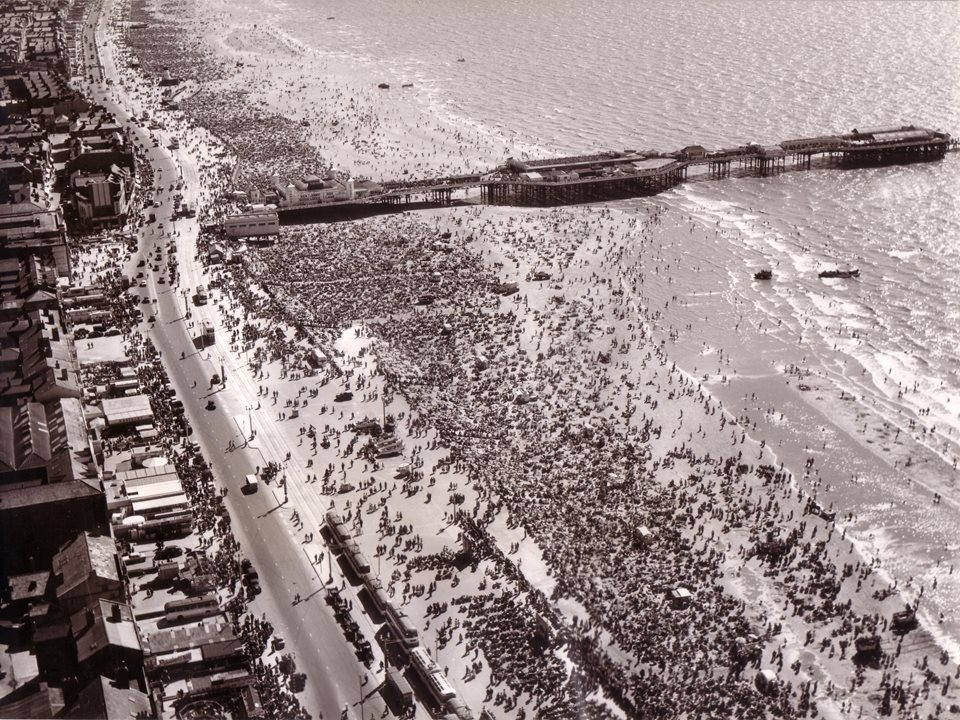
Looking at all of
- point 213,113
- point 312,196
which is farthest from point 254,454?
point 213,113

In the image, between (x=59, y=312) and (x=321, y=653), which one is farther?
(x=59, y=312)

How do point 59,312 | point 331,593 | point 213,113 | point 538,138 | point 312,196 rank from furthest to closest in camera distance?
point 213,113, point 538,138, point 312,196, point 59,312, point 331,593

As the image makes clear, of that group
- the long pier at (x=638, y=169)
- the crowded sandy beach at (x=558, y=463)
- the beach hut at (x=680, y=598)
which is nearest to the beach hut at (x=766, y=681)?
the crowded sandy beach at (x=558, y=463)

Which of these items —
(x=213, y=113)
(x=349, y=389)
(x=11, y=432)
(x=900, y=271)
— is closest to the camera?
(x=11, y=432)

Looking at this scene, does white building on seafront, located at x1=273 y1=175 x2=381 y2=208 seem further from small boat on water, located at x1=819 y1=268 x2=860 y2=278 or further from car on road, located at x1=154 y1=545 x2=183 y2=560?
car on road, located at x1=154 y1=545 x2=183 y2=560

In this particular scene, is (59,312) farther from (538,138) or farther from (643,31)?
(643,31)

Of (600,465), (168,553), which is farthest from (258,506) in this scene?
(600,465)
